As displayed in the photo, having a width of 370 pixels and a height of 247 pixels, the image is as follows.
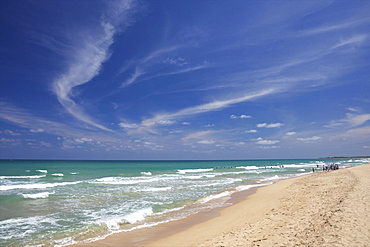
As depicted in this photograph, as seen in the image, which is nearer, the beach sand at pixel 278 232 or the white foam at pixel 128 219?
the beach sand at pixel 278 232

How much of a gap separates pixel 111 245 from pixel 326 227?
7.57 meters

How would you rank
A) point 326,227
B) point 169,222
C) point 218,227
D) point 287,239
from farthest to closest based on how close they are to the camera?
1. point 169,222
2. point 218,227
3. point 326,227
4. point 287,239

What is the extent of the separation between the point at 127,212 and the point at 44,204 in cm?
682

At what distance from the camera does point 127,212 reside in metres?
12.5

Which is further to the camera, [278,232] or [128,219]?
[128,219]

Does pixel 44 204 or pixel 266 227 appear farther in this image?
pixel 44 204

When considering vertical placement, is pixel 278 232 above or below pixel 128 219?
above

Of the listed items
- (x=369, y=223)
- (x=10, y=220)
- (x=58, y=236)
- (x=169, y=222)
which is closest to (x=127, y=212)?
(x=169, y=222)

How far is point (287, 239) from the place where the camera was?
20.3 ft

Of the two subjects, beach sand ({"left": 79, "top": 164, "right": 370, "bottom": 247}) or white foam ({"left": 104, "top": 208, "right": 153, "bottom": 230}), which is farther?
white foam ({"left": 104, "top": 208, "right": 153, "bottom": 230})

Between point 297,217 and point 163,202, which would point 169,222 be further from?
point 297,217

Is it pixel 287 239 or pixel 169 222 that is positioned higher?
pixel 287 239

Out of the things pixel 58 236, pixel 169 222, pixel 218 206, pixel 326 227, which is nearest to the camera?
pixel 326 227

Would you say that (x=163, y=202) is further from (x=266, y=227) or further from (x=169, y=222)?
(x=266, y=227)
